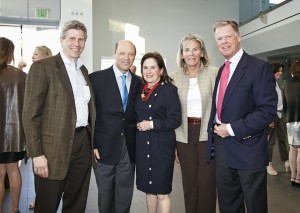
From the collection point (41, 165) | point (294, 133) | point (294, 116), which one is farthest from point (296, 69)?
point (41, 165)

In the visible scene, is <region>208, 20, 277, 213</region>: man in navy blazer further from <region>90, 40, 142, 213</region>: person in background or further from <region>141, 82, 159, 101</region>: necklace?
<region>90, 40, 142, 213</region>: person in background

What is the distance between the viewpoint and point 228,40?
207cm

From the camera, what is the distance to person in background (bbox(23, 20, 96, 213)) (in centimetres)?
194

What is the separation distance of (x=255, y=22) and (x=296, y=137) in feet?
14.9

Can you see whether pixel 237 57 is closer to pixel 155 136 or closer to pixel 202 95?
pixel 202 95

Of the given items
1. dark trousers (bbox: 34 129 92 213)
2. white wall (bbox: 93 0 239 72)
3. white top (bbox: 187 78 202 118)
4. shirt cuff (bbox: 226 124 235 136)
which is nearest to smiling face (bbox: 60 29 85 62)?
dark trousers (bbox: 34 129 92 213)

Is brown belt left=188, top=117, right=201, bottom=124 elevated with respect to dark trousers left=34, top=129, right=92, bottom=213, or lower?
elevated

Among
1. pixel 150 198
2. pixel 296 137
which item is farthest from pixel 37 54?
pixel 296 137

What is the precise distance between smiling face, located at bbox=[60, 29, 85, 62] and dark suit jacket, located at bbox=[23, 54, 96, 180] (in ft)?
0.40

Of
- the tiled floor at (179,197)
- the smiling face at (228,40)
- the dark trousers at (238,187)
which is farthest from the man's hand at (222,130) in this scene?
the tiled floor at (179,197)

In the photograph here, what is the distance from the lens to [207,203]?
2480mm

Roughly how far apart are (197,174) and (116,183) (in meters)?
0.69

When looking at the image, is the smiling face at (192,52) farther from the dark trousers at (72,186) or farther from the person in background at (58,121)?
the dark trousers at (72,186)

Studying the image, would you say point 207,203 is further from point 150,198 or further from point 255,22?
point 255,22
